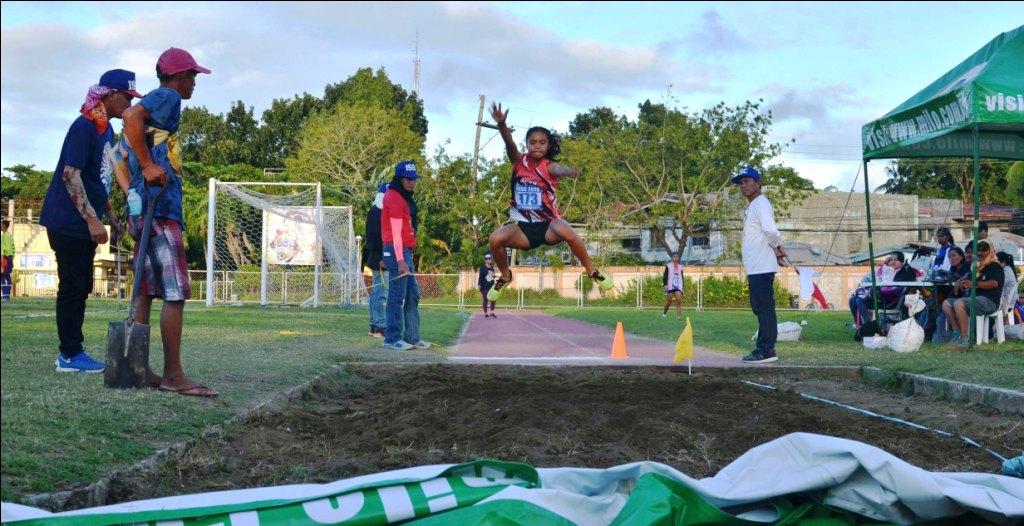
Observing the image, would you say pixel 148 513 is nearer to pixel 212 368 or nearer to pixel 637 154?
pixel 212 368

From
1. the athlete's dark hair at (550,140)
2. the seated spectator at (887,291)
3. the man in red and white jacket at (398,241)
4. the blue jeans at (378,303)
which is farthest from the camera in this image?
the seated spectator at (887,291)

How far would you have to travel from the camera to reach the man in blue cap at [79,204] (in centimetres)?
696

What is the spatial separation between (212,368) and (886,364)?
6526 millimetres

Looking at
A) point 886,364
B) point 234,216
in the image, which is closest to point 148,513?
point 886,364

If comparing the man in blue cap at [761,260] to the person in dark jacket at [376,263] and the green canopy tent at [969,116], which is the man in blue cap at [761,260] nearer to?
the green canopy tent at [969,116]

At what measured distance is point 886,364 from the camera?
32.6 feet

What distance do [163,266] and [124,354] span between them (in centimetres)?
59

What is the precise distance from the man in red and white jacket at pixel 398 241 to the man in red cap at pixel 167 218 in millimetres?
4947

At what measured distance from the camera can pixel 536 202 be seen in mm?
8906

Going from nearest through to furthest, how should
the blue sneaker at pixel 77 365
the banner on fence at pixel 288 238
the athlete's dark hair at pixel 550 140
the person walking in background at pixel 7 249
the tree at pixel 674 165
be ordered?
1. the blue sneaker at pixel 77 365
2. the athlete's dark hair at pixel 550 140
3. the person walking in background at pixel 7 249
4. the banner on fence at pixel 288 238
5. the tree at pixel 674 165

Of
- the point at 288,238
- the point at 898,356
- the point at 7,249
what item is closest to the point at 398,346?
the point at 898,356

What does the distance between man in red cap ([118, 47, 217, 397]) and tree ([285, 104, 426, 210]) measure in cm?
4527

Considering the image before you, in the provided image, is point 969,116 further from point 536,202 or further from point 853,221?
point 853,221

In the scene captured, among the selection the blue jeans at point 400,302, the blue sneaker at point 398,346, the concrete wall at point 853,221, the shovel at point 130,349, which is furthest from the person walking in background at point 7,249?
the concrete wall at point 853,221
